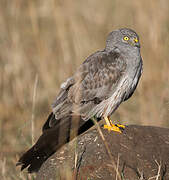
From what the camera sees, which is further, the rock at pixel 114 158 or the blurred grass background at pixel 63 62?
the blurred grass background at pixel 63 62

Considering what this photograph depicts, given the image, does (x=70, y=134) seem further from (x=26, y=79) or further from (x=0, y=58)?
(x=0, y=58)

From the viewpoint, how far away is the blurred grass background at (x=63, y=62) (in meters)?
6.09

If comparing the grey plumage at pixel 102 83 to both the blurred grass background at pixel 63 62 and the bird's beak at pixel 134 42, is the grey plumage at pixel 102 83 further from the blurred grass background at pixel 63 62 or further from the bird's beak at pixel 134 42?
the blurred grass background at pixel 63 62

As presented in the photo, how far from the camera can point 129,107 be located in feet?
22.7

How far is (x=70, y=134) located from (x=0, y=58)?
4.78 m

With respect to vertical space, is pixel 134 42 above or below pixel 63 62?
above

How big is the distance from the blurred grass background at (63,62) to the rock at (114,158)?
1.30m

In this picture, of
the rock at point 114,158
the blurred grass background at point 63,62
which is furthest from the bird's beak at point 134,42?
the rock at point 114,158

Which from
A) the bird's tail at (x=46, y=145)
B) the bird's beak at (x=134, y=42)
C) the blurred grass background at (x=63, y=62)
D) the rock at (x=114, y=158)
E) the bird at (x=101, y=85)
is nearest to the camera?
the rock at (x=114, y=158)

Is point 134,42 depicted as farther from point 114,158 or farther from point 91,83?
point 114,158

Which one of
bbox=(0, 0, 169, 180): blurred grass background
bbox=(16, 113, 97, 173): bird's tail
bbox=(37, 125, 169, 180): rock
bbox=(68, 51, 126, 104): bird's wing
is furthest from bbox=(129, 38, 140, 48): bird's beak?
bbox=(16, 113, 97, 173): bird's tail

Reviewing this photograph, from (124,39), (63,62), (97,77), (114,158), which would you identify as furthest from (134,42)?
(63,62)

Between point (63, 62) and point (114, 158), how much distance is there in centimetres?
454

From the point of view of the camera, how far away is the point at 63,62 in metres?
7.93
